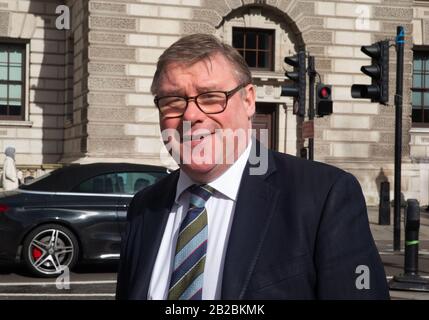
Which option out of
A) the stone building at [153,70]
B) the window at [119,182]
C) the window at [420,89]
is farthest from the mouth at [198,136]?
the window at [420,89]

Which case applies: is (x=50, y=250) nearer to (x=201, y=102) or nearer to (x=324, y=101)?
(x=324, y=101)

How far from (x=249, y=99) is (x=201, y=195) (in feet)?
1.18

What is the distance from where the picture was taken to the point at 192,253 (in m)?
2.22

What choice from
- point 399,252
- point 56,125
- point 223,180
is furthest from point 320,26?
point 223,180

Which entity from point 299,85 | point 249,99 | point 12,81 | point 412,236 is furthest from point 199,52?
point 12,81

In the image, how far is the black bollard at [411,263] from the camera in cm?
887

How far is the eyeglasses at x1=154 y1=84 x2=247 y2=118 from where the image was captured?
2244 mm

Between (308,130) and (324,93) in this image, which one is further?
(308,130)

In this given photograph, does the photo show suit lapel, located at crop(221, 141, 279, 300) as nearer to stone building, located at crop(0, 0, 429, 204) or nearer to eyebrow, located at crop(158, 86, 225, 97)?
eyebrow, located at crop(158, 86, 225, 97)

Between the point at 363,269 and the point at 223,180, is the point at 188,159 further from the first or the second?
the point at 363,269

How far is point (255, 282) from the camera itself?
207 centimetres

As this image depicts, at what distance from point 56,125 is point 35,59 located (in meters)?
2.50

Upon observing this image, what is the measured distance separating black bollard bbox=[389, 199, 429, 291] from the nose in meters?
7.21
